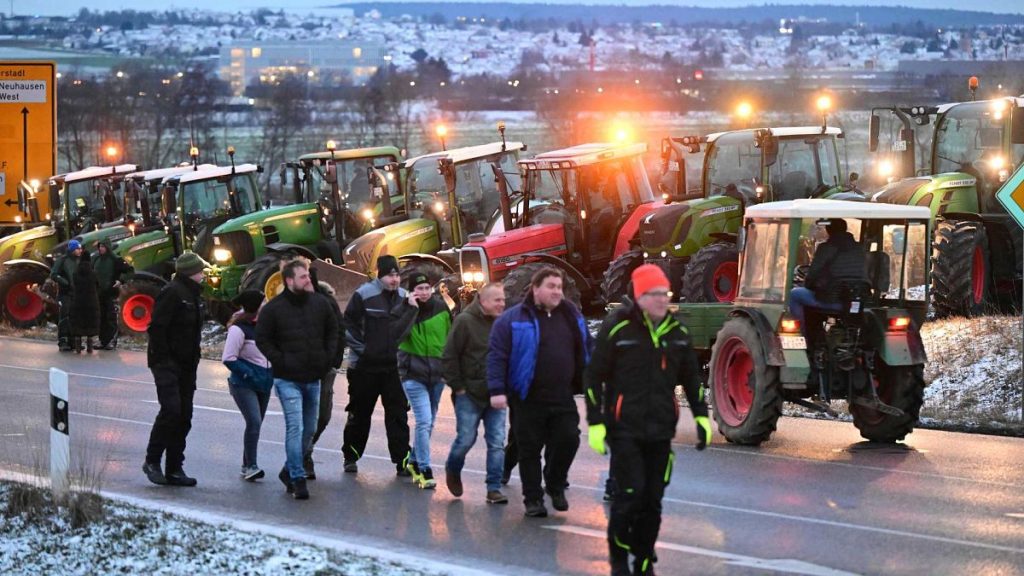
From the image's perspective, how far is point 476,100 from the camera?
14762 centimetres

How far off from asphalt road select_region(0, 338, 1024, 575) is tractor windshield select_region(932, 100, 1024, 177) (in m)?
7.79

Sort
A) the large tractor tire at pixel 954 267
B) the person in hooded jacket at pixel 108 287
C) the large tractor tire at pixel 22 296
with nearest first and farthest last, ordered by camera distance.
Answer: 1. the large tractor tire at pixel 954 267
2. the person in hooded jacket at pixel 108 287
3. the large tractor tire at pixel 22 296

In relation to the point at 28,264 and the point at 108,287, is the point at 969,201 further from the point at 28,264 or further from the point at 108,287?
the point at 28,264

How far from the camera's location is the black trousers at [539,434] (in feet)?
40.4

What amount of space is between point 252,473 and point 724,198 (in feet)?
38.2

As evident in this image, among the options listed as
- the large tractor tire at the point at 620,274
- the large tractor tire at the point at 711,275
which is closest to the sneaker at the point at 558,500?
the large tractor tire at the point at 711,275

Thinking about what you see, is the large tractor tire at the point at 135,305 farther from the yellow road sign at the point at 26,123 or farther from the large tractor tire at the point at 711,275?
the large tractor tire at the point at 711,275

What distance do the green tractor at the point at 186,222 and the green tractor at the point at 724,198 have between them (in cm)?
1130

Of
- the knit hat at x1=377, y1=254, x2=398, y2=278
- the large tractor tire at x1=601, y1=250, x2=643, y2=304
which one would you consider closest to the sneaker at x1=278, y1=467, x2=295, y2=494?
the knit hat at x1=377, y1=254, x2=398, y2=278

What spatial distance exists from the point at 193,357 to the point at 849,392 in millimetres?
5799

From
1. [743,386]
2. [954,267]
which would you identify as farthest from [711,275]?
[743,386]

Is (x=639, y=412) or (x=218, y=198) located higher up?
(x=639, y=412)

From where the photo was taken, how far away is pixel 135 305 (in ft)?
110

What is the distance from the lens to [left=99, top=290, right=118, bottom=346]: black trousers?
3008cm
